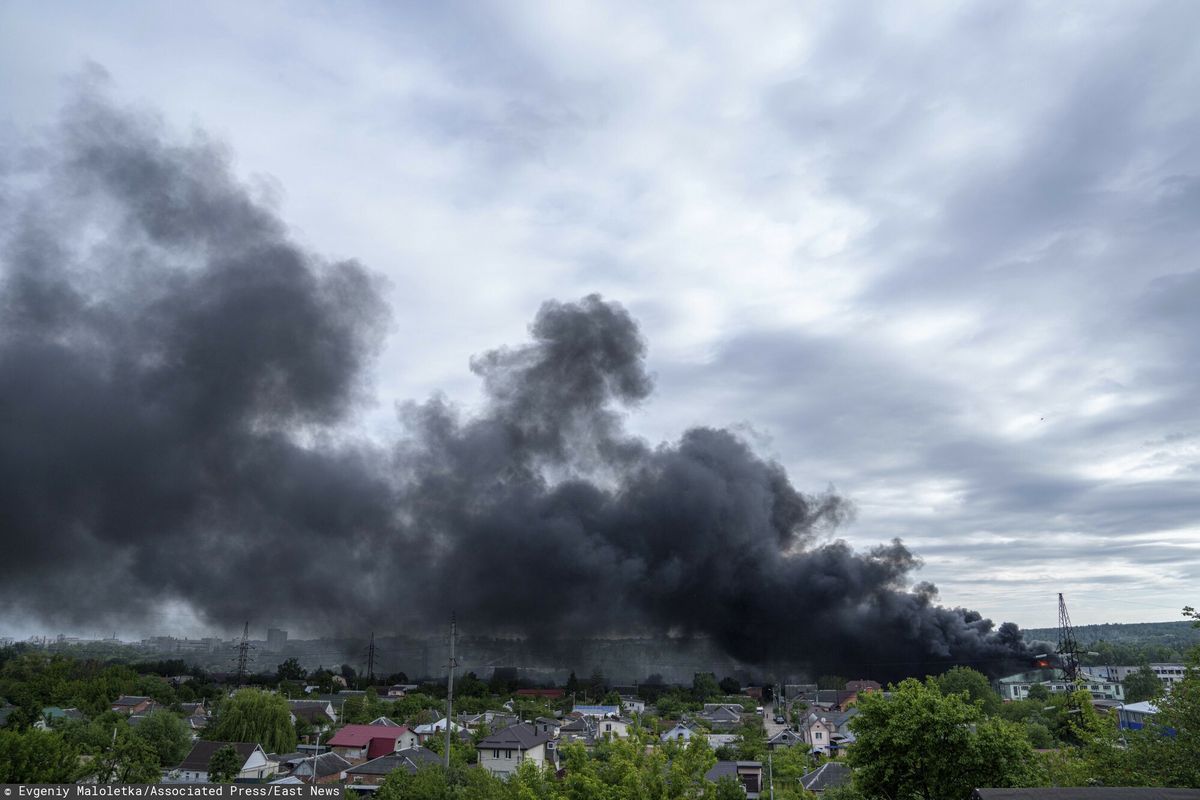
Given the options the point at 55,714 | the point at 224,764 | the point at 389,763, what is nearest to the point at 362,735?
the point at 389,763

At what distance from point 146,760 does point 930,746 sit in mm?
40834

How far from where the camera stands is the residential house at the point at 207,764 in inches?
1796

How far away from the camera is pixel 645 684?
116375mm

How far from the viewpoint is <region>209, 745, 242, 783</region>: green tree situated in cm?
4398

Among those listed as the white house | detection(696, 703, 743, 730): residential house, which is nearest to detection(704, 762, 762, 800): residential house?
detection(696, 703, 743, 730): residential house

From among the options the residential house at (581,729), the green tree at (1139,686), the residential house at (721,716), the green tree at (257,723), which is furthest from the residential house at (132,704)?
the green tree at (1139,686)

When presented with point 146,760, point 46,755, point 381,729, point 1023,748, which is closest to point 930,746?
point 1023,748

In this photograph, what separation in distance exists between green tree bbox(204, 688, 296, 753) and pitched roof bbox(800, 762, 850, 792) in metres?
38.3

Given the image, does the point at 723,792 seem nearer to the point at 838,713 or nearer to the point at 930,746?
the point at 930,746

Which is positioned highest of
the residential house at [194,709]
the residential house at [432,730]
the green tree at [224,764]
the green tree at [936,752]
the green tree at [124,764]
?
the green tree at [936,752]

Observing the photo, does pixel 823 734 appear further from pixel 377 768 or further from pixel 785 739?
pixel 377 768

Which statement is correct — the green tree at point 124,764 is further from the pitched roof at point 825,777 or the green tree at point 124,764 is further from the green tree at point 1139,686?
the green tree at point 1139,686

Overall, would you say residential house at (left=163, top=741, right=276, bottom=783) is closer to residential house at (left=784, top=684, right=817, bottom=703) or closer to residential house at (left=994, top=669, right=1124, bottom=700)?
residential house at (left=784, top=684, right=817, bottom=703)

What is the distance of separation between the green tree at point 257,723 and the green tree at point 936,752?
4889 centimetres
